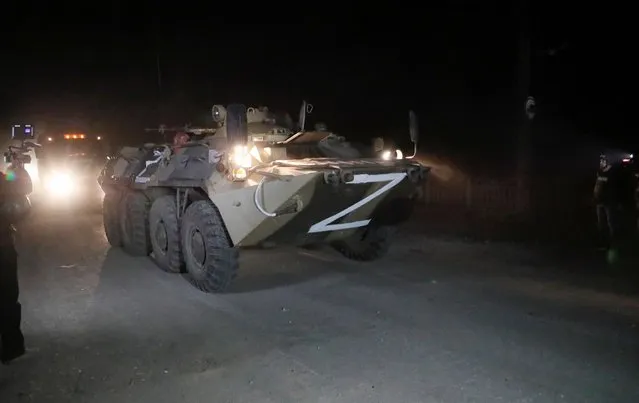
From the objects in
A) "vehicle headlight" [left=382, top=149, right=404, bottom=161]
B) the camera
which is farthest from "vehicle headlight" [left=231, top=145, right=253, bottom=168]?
the camera

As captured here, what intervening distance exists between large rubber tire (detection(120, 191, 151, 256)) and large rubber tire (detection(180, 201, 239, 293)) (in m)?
1.90

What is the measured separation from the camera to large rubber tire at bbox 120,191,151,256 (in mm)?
10125

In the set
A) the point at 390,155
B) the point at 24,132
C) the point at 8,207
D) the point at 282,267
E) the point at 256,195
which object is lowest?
the point at 282,267

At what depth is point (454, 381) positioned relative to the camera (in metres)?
4.96

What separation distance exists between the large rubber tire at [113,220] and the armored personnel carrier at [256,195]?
3.50 ft

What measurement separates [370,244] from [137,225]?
3.61m

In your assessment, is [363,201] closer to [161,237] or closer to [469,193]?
[161,237]

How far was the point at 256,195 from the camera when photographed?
7195 millimetres

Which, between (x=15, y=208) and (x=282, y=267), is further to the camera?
(x=282, y=267)

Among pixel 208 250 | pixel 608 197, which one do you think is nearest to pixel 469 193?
pixel 608 197

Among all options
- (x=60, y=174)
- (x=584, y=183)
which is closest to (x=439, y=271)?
(x=584, y=183)

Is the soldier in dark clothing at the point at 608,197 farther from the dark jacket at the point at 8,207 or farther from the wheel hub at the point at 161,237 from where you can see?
the dark jacket at the point at 8,207

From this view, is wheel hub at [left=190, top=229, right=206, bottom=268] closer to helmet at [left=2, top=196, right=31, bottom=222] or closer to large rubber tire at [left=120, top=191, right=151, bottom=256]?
large rubber tire at [left=120, top=191, right=151, bottom=256]

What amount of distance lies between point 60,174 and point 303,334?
17259mm
